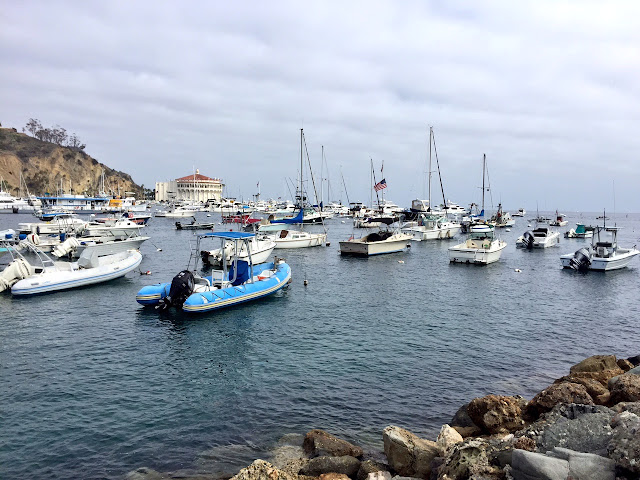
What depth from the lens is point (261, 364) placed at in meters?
17.2

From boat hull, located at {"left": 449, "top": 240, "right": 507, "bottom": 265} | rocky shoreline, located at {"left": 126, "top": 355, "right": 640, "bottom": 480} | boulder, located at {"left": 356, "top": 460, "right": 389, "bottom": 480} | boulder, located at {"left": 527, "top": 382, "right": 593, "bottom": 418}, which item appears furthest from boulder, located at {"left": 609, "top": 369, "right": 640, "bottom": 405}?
boat hull, located at {"left": 449, "top": 240, "right": 507, "bottom": 265}

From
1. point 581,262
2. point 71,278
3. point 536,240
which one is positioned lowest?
point 581,262

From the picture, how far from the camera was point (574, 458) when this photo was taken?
7.29 m

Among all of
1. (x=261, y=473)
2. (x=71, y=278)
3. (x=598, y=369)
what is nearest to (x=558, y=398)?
(x=598, y=369)

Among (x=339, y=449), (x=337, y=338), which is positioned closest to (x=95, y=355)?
(x=337, y=338)

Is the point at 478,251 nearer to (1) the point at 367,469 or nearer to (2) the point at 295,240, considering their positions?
(2) the point at 295,240

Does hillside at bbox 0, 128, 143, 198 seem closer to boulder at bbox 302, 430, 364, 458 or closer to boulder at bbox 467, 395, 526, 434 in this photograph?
boulder at bbox 302, 430, 364, 458

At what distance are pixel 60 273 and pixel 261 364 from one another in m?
17.9

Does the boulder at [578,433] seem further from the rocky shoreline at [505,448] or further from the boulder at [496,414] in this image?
the boulder at [496,414]

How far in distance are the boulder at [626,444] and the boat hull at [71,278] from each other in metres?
28.7

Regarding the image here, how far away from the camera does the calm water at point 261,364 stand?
1177 cm

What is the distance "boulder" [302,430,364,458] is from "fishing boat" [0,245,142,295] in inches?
895

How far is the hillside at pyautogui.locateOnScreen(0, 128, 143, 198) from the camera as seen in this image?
15762cm

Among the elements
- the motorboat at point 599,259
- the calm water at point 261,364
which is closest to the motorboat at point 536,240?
the motorboat at point 599,259
